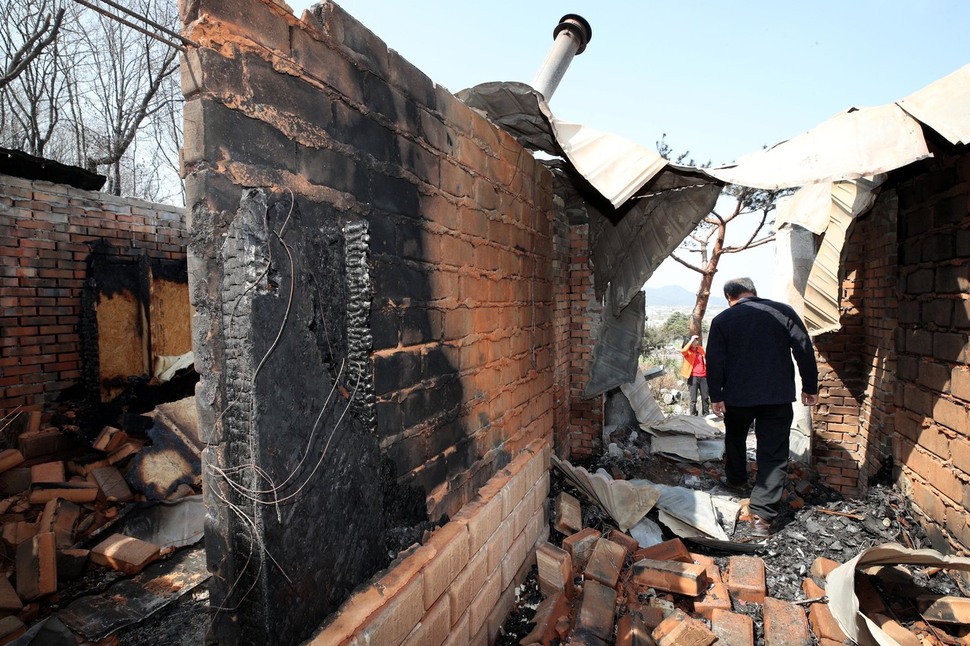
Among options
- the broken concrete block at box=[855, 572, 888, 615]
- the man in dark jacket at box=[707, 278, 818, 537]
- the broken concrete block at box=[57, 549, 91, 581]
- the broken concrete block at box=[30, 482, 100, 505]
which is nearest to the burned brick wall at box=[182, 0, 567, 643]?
the broken concrete block at box=[855, 572, 888, 615]

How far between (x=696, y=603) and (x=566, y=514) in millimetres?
1053

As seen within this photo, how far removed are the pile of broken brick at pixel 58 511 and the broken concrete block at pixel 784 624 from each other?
4.05 m

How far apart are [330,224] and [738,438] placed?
3972 millimetres

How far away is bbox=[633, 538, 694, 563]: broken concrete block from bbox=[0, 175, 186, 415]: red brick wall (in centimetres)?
641

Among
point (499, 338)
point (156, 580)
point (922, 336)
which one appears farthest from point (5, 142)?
point (922, 336)

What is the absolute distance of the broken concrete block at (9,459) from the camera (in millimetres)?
4070

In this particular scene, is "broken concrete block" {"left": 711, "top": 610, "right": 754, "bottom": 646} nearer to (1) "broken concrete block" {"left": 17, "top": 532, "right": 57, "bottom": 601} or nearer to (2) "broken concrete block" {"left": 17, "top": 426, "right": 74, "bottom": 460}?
(1) "broken concrete block" {"left": 17, "top": 532, "right": 57, "bottom": 601}

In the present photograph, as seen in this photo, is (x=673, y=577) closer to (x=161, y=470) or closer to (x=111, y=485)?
(x=161, y=470)

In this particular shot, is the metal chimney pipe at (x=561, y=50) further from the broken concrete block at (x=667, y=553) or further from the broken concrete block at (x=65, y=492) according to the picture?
the broken concrete block at (x=65, y=492)

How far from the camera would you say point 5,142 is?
1057cm

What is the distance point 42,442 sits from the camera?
4570 millimetres

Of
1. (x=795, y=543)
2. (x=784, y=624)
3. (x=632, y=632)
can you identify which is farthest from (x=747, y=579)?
(x=632, y=632)

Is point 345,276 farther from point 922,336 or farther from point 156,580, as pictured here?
point 922,336

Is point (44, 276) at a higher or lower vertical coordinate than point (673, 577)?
higher
